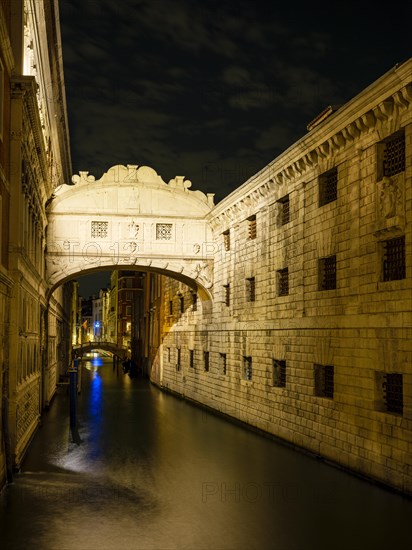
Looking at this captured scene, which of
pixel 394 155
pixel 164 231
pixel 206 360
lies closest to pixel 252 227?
pixel 164 231

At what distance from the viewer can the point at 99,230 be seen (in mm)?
28391

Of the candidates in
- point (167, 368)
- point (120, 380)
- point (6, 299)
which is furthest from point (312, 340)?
point (120, 380)

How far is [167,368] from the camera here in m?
40.6

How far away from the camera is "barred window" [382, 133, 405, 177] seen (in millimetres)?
15070

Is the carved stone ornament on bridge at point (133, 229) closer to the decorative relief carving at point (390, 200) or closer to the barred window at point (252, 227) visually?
the barred window at point (252, 227)

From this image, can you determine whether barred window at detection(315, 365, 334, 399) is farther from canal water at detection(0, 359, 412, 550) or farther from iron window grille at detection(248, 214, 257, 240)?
iron window grille at detection(248, 214, 257, 240)

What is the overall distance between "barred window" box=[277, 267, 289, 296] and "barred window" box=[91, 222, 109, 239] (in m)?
9.49

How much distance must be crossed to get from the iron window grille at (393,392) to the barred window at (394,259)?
7.56 feet

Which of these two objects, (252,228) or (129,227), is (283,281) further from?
(129,227)

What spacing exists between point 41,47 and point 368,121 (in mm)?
15206

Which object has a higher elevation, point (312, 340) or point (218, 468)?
point (312, 340)

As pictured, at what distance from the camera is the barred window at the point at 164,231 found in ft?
95.2

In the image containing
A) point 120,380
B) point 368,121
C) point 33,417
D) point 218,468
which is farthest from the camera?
point 120,380

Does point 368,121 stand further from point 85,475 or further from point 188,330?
point 188,330
